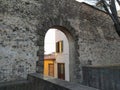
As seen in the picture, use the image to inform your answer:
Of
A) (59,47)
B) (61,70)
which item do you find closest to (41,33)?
(59,47)

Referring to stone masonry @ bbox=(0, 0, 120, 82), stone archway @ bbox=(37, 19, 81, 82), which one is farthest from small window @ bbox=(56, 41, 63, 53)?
stone archway @ bbox=(37, 19, 81, 82)

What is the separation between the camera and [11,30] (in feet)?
15.9

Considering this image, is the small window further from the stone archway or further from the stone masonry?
the stone archway

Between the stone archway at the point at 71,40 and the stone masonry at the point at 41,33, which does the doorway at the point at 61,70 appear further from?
the stone archway at the point at 71,40

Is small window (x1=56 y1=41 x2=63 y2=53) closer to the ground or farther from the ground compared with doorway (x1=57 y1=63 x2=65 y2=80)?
farther from the ground

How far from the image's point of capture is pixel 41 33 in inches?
219

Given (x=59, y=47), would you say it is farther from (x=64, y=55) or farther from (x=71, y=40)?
(x=71, y=40)

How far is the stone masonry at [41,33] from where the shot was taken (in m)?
4.74

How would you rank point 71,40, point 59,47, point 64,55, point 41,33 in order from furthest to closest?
point 59,47 → point 64,55 → point 71,40 → point 41,33

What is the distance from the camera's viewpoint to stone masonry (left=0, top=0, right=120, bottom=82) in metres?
4.74

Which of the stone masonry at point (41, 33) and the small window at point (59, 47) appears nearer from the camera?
the stone masonry at point (41, 33)

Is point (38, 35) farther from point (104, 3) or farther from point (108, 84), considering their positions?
point (104, 3)

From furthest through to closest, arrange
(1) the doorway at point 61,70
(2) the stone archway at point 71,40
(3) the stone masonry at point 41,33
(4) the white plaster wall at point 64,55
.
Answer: (1) the doorway at point 61,70 → (4) the white plaster wall at point 64,55 → (2) the stone archway at point 71,40 → (3) the stone masonry at point 41,33

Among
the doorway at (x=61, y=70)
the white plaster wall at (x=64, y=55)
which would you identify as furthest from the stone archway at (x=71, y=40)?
the doorway at (x=61, y=70)
